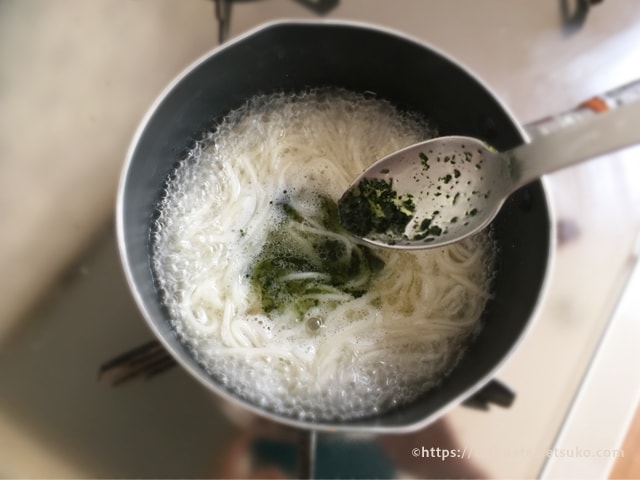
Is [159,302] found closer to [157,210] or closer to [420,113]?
[157,210]

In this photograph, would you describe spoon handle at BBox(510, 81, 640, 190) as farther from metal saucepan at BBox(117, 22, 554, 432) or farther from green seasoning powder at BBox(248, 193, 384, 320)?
green seasoning powder at BBox(248, 193, 384, 320)

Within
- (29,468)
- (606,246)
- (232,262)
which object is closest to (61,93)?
(232,262)

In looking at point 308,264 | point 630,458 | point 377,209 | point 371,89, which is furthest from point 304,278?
point 630,458

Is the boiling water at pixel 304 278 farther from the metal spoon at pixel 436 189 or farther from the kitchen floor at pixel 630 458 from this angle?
the kitchen floor at pixel 630 458

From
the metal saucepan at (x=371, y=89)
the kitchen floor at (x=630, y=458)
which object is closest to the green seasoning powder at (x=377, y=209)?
the metal saucepan at (x=371, y=89)

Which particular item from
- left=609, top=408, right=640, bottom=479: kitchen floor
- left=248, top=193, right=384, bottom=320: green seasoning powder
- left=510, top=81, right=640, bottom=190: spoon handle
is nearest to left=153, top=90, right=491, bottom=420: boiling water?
left=248, top=193, right=384, bottom=320: green seasoning powder
